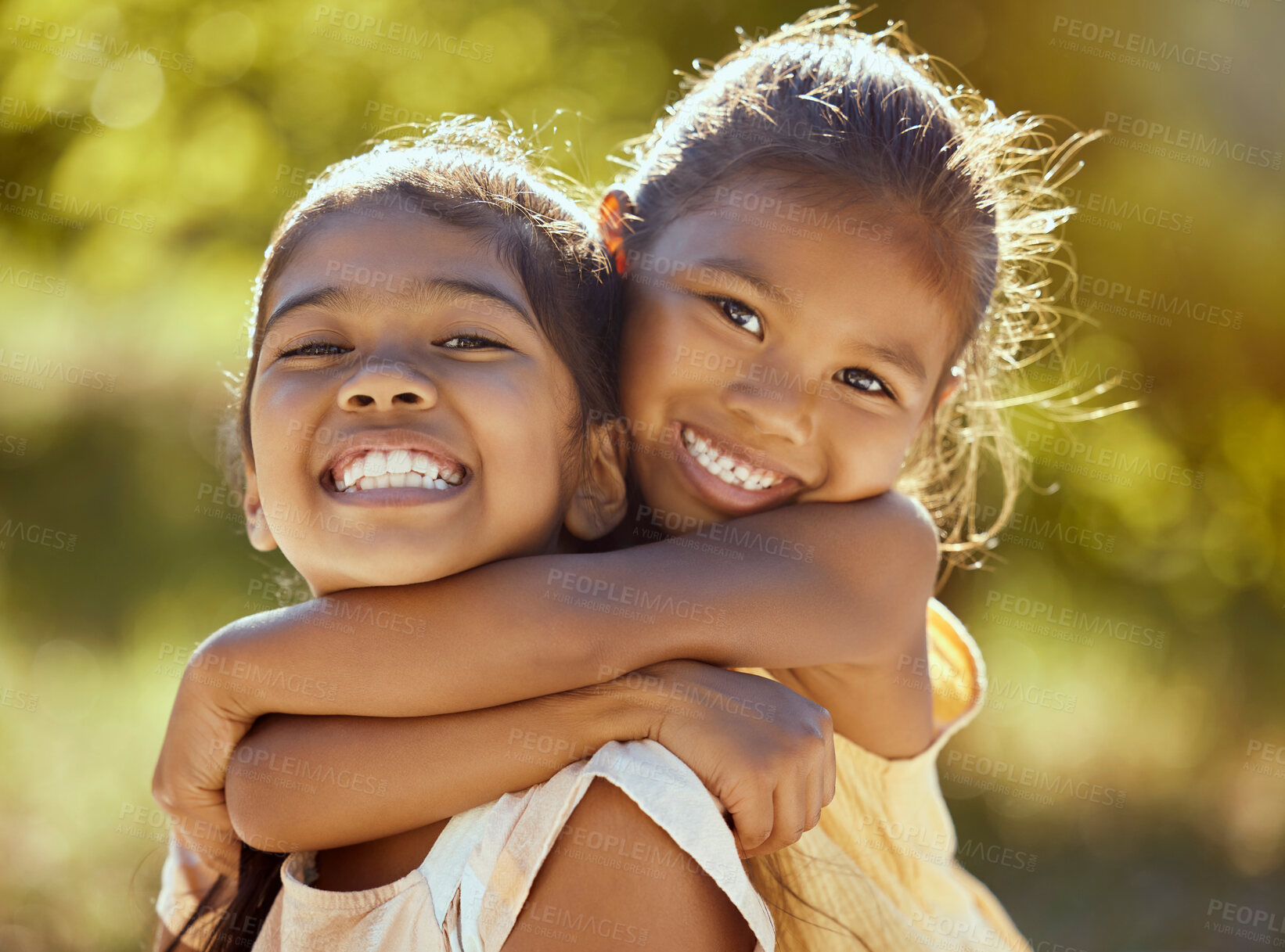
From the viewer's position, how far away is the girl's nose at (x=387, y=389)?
145 centimetres

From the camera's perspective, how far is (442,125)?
82.5 inches

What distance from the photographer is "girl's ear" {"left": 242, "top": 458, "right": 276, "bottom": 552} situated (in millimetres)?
1773

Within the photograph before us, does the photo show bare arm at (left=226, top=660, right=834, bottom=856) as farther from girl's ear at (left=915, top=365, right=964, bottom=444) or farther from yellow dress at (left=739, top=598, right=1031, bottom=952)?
girl's ear at (left=915, top=365, right=964, bottom=444)

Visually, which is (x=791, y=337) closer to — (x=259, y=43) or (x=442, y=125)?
(x=442, y=125)

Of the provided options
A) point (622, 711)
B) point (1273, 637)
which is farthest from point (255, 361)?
point (1273, 637)

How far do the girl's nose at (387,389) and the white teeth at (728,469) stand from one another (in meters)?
0.57

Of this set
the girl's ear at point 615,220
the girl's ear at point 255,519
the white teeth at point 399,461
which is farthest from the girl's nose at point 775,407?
the girl's ear at point 255,519

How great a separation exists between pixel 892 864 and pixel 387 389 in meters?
1.31

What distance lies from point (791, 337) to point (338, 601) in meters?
0.83

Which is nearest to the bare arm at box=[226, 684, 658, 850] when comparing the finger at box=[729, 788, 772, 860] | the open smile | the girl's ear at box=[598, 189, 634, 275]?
the finger at box=[729, 788, 772, 860]

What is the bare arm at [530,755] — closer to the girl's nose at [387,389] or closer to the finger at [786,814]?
the finger at [786,814]

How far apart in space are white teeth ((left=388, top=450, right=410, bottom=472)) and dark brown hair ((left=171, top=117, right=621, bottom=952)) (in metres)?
0.30

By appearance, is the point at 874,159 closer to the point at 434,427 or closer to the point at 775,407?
the point at 775,407

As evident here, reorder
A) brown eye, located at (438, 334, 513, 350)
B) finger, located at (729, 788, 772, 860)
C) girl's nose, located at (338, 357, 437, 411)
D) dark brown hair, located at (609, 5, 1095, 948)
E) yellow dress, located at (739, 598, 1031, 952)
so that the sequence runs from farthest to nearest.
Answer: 1. dark brown hair, located at (609, 5, 1095, 948)
2. yellow dress, located at (739, 598, 1031, 952)
3. brown eye, located at (438, 334, 513, 350)
4. girl's nose, located at (338, 357, 437, 411)
5. finger, located at (729, 788, 772, 860)
